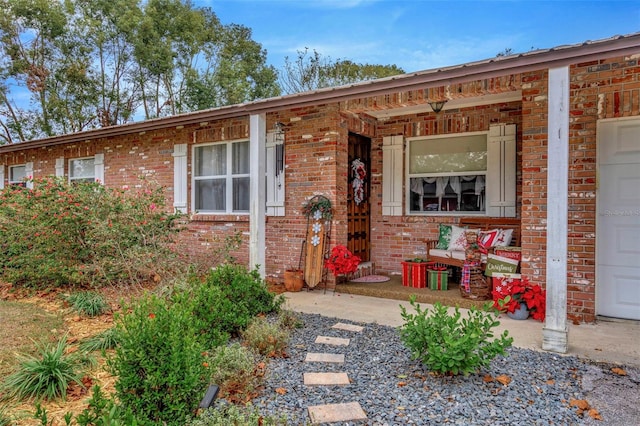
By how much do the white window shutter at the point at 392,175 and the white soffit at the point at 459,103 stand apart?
0.39 metres

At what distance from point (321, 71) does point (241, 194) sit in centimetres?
907

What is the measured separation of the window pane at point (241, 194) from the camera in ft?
22.0

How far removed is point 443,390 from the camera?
2.62 metres

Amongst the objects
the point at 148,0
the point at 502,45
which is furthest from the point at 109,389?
the point at 148,0

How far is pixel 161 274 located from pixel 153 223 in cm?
74

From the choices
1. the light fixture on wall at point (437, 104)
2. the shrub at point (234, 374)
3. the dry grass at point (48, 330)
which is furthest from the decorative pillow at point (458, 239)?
the dry grass at point (48, 330)

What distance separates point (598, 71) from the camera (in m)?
4.02

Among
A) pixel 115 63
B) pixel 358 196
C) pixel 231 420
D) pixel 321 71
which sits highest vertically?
pixel 115 63

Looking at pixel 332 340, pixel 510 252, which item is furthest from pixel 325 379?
pixel 510 252

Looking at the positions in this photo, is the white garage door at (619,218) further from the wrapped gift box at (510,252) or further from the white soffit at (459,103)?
the white soffit at (459,103)

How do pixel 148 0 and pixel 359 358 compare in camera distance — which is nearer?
pixel 359 358

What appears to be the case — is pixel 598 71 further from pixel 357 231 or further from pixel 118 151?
pixel 118 151

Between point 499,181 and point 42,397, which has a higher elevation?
point 499,181

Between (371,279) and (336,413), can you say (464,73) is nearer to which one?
(336,413)
